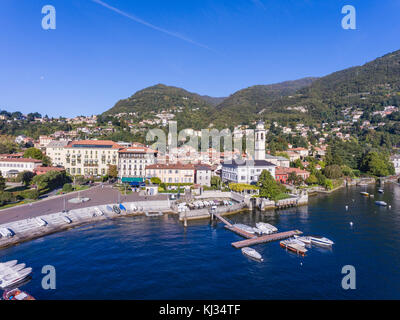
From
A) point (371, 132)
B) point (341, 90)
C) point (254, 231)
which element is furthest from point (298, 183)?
point (341, 90)

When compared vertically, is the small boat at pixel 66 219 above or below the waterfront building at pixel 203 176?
below

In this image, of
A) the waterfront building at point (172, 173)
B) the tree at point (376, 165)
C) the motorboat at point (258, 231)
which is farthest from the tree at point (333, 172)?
the motorboat at point (258, 231)

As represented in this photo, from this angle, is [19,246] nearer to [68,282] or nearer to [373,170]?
[68,282]

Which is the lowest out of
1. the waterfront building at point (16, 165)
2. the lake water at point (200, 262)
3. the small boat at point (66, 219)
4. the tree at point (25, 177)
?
the lake water at point (200, 262)

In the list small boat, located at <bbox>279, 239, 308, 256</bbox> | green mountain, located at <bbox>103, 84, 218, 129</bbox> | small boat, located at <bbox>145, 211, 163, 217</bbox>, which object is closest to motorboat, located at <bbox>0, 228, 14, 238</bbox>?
small boat, located at <bbox>145, 211, 163, 217</bbox>

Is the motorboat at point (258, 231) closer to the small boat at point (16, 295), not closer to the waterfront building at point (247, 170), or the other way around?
the waterfront building at point (247, 170)

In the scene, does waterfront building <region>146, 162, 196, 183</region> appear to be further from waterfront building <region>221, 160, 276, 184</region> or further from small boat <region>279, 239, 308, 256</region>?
small boat <region>279, 239, 308, 256</region>
